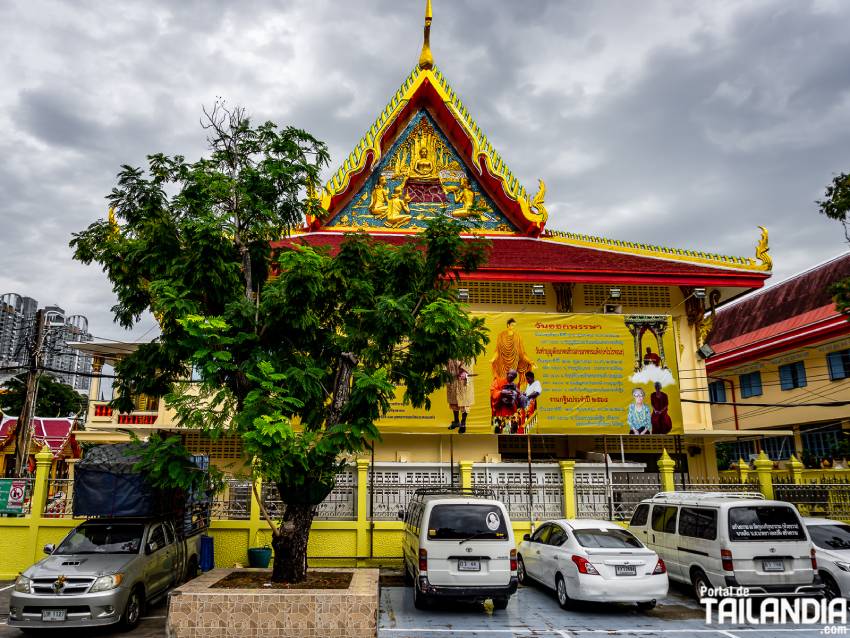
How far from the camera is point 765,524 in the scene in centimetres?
898

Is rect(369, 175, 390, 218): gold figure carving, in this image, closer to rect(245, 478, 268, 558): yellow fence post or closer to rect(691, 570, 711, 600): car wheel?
rect(245, 478, 268, 558): yellow fence post

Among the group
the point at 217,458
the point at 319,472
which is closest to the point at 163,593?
the point at 319,472

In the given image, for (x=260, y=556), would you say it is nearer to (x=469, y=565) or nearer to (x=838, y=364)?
(x=469, y=565)

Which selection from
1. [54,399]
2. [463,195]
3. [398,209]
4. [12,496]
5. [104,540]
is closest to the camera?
[104,540]

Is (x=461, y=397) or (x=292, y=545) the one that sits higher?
(x=461, y=397)

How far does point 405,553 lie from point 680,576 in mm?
4697

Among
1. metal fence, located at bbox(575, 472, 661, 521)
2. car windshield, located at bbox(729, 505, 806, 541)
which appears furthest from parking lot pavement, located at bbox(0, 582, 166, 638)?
metal fence, located at bbox(575, 472, 661, 521)

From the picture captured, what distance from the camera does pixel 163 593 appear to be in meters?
9.43

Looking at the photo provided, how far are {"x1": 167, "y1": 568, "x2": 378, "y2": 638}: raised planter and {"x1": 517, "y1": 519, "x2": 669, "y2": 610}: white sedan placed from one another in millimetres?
3368

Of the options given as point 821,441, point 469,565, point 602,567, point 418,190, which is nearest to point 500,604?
point 469,565

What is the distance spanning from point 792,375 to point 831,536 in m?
16.8

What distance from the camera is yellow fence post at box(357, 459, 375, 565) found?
1237 cm

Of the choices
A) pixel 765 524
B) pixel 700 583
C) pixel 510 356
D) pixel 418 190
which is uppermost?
pixel 418 190

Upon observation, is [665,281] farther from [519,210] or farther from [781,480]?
[781,480]
